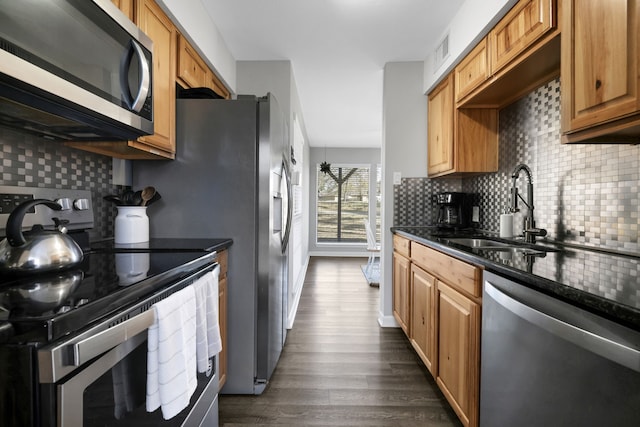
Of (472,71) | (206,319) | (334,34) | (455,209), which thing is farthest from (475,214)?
(206,319)

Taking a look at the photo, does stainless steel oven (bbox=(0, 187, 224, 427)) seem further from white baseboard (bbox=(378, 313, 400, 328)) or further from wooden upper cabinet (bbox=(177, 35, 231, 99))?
white baseboard (bbox=(378, 313, 400, 328))

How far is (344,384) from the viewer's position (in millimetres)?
2049

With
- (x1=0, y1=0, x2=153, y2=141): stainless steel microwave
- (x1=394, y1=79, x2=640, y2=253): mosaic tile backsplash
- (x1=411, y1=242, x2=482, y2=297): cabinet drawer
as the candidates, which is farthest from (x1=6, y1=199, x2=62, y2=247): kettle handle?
(x1=394, y1=79, x2=640, y2=253): mosaic tile backsplash

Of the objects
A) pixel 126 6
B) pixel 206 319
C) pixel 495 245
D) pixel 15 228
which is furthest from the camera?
A: pixel 495 245

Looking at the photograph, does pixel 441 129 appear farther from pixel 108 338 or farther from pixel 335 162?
pixel 335 162

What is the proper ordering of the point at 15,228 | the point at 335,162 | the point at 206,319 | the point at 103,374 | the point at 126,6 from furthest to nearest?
the point at 335,162 < the point at 126,6 < the point at 206,319 < the point at 15,228 < the point at 103,374

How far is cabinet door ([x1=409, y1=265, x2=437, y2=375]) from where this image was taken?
192 cm

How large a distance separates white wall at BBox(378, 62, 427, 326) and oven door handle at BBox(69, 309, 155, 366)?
8.13 ft

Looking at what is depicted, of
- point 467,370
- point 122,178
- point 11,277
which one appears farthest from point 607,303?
point 122,178

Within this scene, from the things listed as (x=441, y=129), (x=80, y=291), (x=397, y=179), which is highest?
(x=441, y=129)

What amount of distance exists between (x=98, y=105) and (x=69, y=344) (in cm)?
78

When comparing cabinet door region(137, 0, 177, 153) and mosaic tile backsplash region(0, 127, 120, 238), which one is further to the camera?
cabinet door region(137, 0, 177, 153)

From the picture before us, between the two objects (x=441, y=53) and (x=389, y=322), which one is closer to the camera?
(x=441, y=53)

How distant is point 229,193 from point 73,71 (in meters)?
0.99
